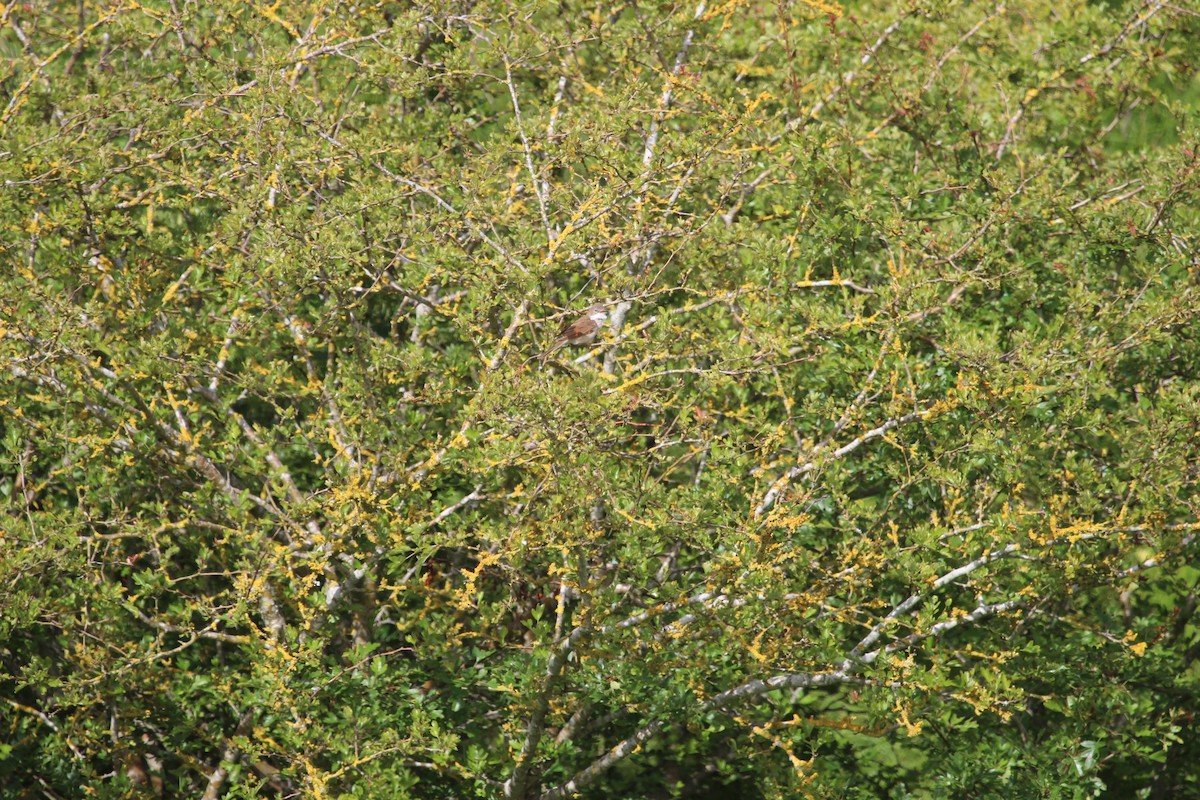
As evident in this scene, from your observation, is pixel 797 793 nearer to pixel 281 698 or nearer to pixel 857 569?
pixel 857 569

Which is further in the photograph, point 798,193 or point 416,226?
point 798,193

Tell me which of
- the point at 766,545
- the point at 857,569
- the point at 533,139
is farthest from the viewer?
the point at 533,139

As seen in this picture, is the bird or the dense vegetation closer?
the dense vegetation

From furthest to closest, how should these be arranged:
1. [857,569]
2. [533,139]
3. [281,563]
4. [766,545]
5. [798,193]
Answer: [798,193]
[533,139]
[281,563]
[857,569]
[766,545]

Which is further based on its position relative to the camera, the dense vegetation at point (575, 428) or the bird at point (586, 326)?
the bird at point (586, 326)

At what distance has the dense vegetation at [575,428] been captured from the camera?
370cm

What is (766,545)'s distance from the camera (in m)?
3.47

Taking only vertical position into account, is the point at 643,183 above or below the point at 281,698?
above

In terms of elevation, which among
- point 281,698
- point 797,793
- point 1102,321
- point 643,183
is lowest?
point 797,793

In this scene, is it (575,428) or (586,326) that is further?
(586,326)

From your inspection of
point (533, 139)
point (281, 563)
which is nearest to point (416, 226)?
point (533, 139)

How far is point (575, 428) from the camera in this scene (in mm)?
3230

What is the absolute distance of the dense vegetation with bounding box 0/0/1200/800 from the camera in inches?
146

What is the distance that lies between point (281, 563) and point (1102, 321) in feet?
8.31
